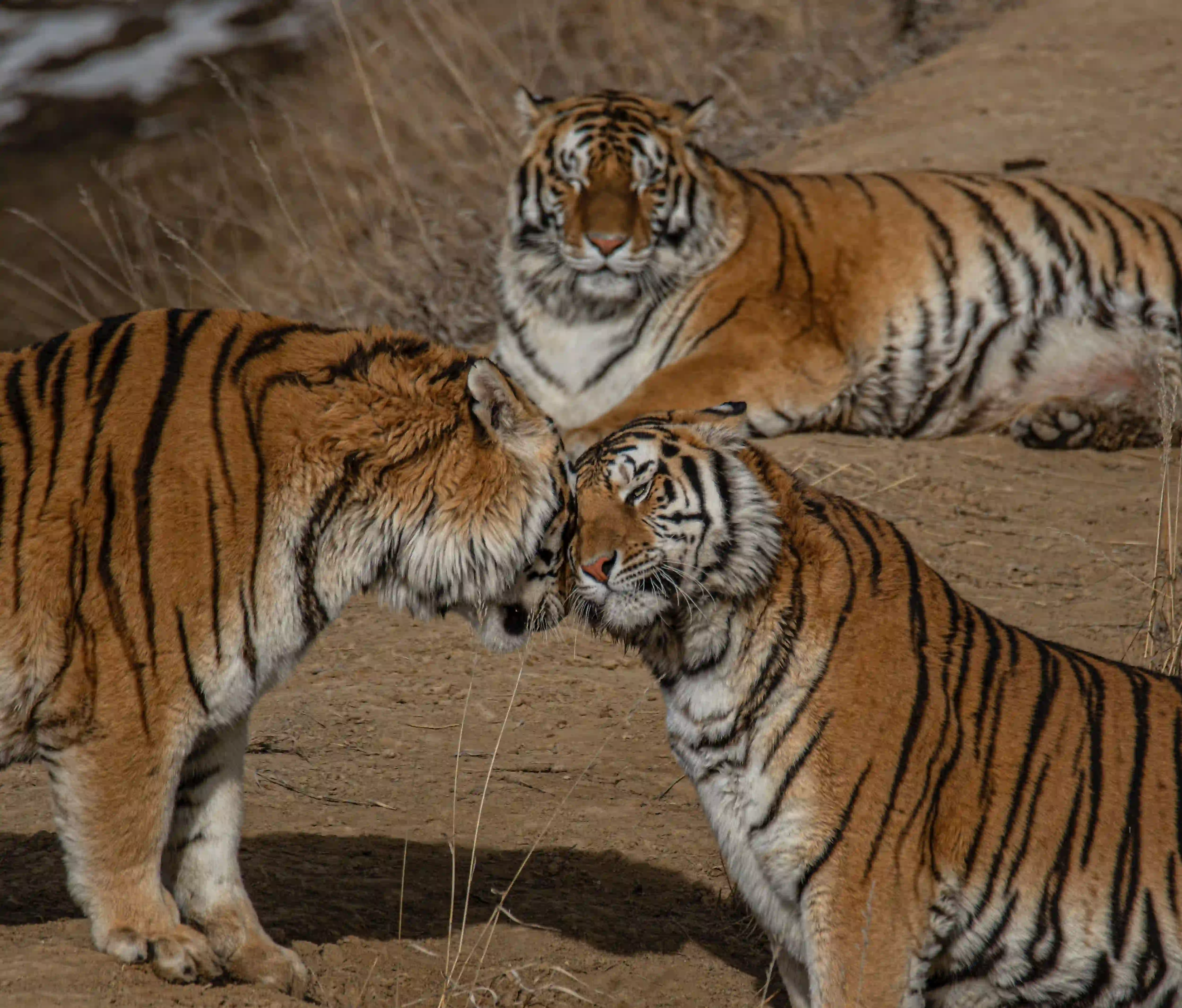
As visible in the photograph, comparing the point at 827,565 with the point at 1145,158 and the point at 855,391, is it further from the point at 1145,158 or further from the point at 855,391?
the point at 1145,158

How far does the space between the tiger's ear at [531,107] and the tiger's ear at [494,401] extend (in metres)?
3.31

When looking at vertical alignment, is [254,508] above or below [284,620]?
above

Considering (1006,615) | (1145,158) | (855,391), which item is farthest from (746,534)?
(1145,158)

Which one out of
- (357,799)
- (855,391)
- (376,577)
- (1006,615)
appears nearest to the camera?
(376,577)

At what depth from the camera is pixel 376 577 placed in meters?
3.24

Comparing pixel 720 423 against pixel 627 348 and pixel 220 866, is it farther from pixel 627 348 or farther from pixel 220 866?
pixel 627 348

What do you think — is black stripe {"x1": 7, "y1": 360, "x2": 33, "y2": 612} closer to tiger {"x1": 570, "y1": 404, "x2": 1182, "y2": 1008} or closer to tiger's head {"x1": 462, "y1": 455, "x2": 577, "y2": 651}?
tiger's head {"x1": 462, "y1": 455, "x2": 577, "y2": 651}

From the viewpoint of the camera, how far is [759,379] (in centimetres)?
579

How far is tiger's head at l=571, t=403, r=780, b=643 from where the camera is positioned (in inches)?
120

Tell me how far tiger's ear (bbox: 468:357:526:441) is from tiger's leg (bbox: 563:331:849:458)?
2287 millimetres

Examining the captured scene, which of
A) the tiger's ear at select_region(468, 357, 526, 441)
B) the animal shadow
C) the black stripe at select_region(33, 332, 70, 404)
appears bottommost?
the animal shadow

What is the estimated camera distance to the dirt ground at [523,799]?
3352mm

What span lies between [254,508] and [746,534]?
36.1 inches

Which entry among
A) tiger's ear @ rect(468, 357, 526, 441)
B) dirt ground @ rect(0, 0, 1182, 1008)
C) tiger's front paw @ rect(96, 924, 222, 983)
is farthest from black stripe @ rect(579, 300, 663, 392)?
tiger's front paw @ rect(96, 924, 222, 983)
